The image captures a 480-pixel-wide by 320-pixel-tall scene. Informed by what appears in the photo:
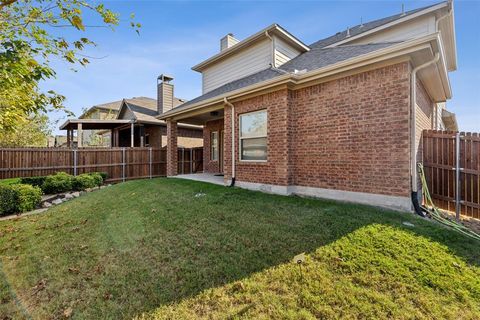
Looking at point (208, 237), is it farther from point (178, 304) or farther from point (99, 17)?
point (99, 17)

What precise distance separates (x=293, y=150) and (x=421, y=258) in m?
4.03

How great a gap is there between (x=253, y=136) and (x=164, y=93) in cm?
1134

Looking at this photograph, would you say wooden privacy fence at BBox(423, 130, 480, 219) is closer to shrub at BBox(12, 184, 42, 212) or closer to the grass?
the grass

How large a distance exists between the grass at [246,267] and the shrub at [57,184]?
17.0 feet

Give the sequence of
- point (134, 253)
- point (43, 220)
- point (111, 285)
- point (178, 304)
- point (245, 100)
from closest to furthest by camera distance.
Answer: point (178, 304) < point (111, 285) < point (134, 253) < point (43, 220) < point (245, 100)

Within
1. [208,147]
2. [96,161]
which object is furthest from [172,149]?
[96,161]

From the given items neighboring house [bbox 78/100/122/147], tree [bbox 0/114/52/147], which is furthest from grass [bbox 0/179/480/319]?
neighboring house [bbox 78/100/122/147]

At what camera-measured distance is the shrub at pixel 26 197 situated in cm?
789

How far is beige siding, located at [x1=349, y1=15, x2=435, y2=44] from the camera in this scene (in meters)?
8.29

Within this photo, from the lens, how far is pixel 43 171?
12.0 m

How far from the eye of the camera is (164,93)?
1683 centimetres

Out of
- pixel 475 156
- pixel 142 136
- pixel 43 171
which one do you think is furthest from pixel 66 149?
pixel 475 156

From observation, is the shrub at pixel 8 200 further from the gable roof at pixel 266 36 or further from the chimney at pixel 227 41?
the chimney at pixel 227 41

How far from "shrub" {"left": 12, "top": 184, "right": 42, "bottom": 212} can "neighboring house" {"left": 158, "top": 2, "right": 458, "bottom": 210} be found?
245 inches
